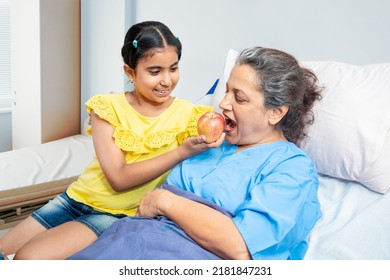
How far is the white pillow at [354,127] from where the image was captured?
1.51 metres

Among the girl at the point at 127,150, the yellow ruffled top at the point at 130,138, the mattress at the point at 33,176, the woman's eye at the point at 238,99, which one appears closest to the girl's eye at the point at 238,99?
the woman's eye at the point at 238,99

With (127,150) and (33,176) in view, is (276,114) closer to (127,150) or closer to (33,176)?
(127,150)

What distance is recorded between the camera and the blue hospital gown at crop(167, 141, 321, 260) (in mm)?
1198

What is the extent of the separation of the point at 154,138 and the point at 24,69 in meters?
2.09

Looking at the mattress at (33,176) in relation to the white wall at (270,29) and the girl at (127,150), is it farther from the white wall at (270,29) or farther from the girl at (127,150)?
the white wall at (270,29)

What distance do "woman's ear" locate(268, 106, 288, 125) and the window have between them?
121 inches

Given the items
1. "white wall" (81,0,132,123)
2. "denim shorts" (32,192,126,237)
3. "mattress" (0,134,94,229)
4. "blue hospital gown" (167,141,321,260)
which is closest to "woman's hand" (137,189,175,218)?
"blue hospital gown" (167,141,321,260)

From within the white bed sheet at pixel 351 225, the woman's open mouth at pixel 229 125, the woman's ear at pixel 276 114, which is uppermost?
the woman's ear at pixel 276 114

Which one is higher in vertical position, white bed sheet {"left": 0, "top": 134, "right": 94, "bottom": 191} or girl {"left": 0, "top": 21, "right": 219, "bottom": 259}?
girl {"left": 0, "top": 21, "right": 219, "bottom": 259}

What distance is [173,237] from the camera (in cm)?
126

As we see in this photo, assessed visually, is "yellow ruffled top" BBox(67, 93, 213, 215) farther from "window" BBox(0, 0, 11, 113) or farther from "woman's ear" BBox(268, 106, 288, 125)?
"window" BBox(0, 0, 11, 113)

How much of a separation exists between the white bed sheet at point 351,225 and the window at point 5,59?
315cm

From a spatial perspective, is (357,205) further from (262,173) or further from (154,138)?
(154,138)
